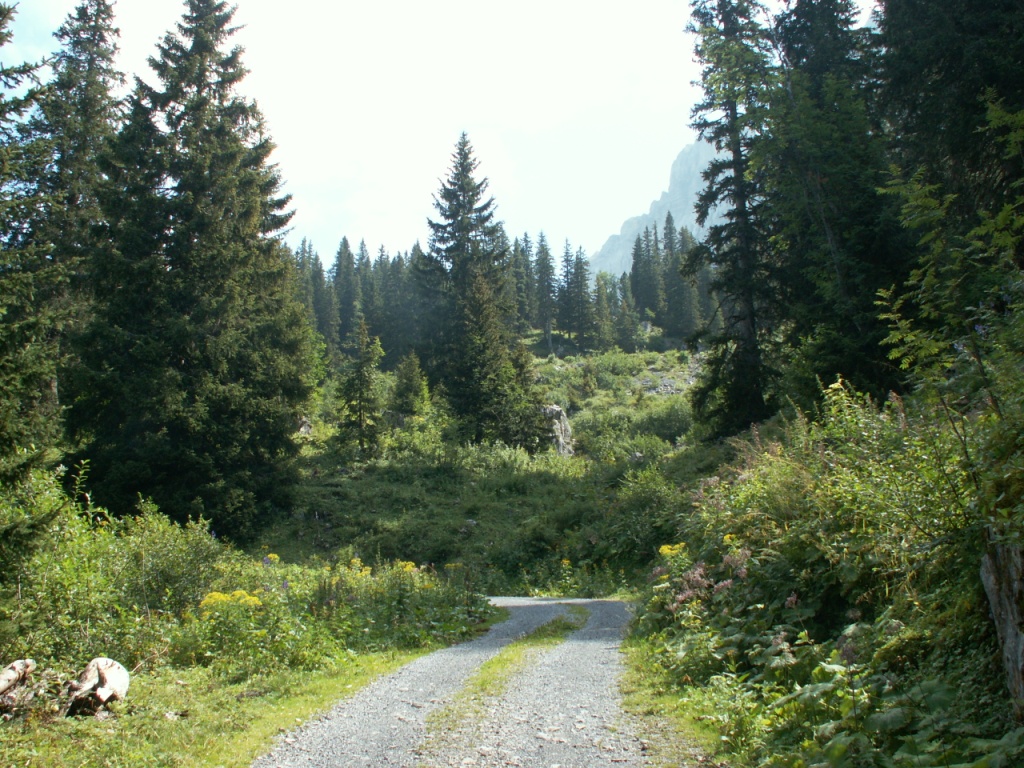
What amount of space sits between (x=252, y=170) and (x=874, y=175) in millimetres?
22245

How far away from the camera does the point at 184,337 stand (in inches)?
781

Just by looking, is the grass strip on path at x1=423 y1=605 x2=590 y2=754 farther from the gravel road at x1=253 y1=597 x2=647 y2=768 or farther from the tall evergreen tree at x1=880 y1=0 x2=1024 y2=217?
the tall evergreen tree at x1=880 y1=0 x2=1024 y2=217

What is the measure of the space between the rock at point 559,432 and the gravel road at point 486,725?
2981 centimetres

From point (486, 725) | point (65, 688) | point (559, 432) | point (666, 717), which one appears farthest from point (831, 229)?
point (559, 432)

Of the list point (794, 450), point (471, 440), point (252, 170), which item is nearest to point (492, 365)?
point (471, 440)

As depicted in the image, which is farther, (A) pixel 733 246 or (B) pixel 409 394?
(B) pixel 409 394

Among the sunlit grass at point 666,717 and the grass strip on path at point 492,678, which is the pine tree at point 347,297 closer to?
the grass strip on path at point 492,678

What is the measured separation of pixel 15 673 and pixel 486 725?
A: 4740 mm

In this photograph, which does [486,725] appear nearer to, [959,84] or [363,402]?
[959,84]

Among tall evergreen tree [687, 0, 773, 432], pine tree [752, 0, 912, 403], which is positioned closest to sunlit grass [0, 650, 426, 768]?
pine tree [752, 0, 912, 403]

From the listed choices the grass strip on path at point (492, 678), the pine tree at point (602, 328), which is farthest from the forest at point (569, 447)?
the pine tree at point (602, 328)

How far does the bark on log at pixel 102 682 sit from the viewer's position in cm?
607

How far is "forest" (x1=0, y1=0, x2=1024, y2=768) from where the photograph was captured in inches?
178

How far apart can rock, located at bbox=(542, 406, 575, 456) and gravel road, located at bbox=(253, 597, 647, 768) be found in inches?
1174
